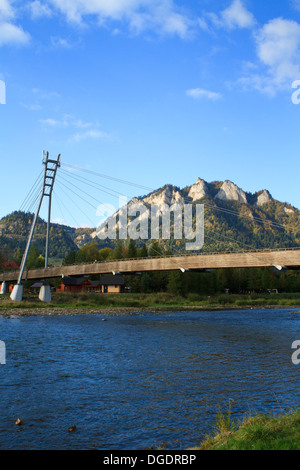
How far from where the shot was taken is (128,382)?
51.1 ft

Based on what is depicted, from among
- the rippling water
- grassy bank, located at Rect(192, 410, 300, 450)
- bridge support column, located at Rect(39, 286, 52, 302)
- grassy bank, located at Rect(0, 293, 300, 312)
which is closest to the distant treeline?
grassy bank, located at Rect(0, 293, 300, 312)

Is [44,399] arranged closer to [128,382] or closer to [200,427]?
[128,382]

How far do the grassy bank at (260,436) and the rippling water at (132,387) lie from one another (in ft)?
3.23

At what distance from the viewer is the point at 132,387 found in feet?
48.6

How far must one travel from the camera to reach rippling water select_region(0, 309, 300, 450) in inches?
404

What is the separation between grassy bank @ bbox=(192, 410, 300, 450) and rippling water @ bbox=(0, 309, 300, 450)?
38.7 inches

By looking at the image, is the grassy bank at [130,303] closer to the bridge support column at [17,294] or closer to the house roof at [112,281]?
the bridge support column at [17,294]

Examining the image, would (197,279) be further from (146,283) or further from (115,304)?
(115,304)

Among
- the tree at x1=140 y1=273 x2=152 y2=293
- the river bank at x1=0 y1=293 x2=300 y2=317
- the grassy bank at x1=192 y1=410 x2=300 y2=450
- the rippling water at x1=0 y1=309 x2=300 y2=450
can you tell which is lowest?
the river bank at x1=0 y1=293 x2=300 y2=317

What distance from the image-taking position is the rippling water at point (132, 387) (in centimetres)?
1026

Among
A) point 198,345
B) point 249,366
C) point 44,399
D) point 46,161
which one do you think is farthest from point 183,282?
point 44,399

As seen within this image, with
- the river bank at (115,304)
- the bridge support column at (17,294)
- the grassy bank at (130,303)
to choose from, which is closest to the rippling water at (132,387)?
the river bank at (115,304)

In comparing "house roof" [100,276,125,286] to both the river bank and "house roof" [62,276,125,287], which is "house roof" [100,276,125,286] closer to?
"house roof" [62,276,125,287]

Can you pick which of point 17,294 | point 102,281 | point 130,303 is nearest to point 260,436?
point 130,303
